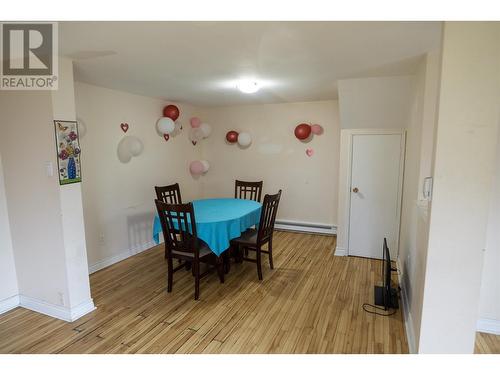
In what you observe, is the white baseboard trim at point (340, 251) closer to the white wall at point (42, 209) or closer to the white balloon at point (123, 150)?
the white wall at point (42, 209)

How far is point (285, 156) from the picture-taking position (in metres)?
4.84

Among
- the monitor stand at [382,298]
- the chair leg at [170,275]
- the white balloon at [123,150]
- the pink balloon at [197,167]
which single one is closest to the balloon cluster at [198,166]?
the pink balloon at [197,167]

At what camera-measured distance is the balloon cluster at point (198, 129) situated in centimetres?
488

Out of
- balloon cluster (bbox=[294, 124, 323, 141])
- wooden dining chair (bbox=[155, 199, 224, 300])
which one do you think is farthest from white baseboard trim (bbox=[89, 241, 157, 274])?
balloon cluster (bbox=[294, 124, 323, 141])

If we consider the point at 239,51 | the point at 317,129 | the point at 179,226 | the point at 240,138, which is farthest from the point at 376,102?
the point at 179,226

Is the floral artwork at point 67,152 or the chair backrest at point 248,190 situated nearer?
the floral artwork at point 67,152

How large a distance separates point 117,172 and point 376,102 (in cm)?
324

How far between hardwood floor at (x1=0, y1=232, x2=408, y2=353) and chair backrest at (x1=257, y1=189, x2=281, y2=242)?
0.48 meters

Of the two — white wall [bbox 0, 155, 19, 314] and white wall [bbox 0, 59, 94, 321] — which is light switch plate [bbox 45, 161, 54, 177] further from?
white wall [bbox 0, 155, 19, 314]

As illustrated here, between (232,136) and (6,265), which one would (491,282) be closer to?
(232,136)

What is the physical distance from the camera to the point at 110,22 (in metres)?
1.61

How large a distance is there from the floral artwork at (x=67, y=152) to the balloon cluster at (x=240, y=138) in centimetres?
283

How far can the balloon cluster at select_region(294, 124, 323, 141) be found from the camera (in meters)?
4.46

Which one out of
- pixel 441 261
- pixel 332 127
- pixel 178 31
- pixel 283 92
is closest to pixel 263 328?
pixel 441 261
